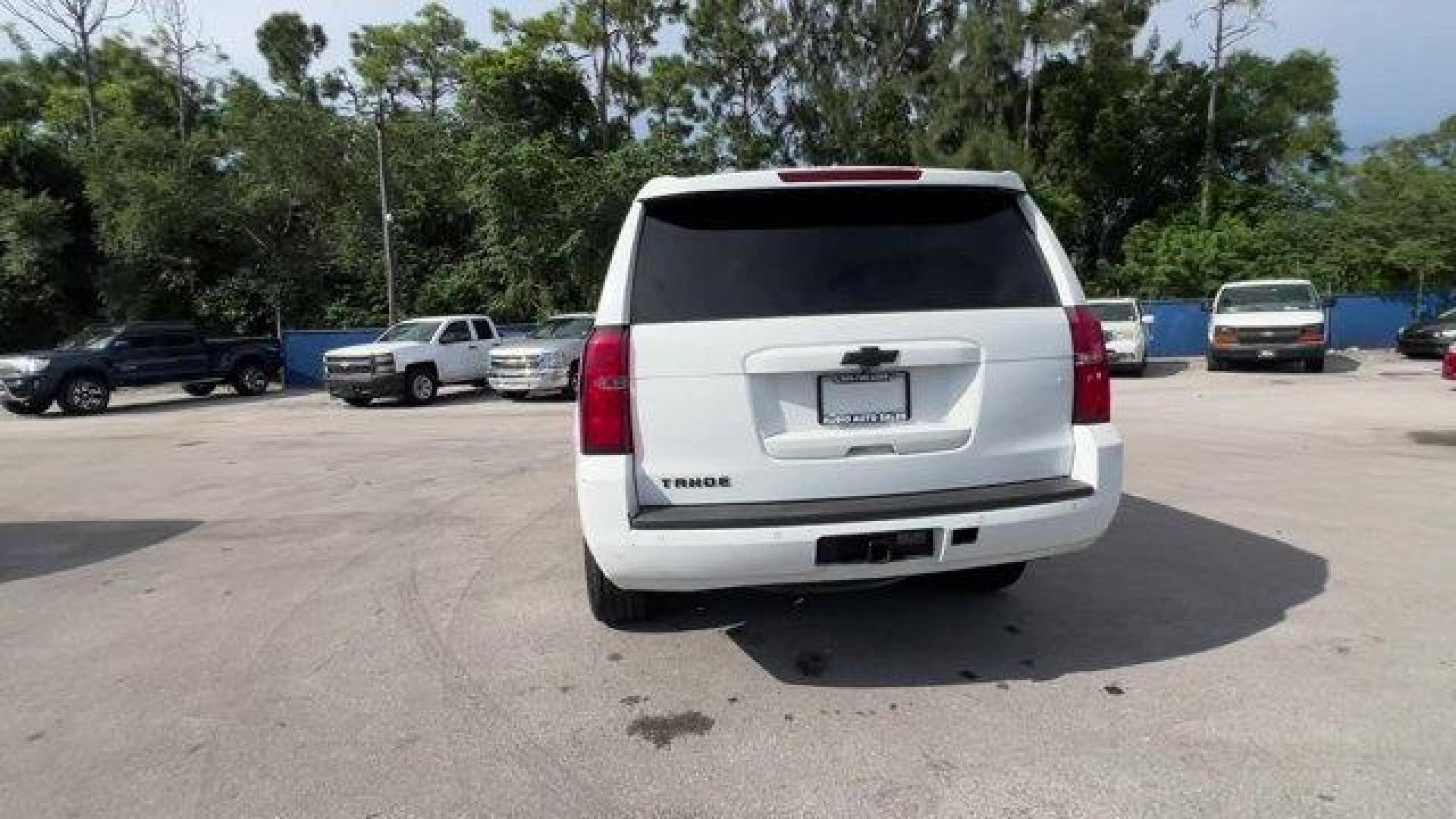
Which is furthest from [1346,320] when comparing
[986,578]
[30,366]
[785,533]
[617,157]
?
[30,366]

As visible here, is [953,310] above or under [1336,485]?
above

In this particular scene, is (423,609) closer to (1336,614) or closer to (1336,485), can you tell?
(1336,614)

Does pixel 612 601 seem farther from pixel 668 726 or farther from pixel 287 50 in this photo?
pixel 287 50

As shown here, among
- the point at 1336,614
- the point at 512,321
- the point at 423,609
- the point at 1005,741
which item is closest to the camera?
the point at 1005,741

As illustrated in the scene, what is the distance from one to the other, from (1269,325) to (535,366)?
1539 centimetres

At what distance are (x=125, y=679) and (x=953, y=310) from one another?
4.13 m

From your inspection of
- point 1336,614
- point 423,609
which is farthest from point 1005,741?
point 423,609

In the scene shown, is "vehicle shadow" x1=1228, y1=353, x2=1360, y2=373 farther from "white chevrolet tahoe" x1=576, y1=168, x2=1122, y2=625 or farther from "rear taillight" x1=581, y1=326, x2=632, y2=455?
"rear taillight" x1=581, y1=326, x2=632, y2=455

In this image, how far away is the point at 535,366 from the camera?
62.4 ft

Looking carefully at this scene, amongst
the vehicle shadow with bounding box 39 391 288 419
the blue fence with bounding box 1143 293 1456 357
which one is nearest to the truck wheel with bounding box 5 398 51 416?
the vehicle shadow with bounding box 39 391 288 419

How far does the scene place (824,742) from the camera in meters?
3.52

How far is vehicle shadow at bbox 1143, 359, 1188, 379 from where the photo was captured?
70.0ft

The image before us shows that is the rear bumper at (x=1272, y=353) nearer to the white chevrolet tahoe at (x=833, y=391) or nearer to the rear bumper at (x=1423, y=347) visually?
the rear bumper at (x=1423, y=347)

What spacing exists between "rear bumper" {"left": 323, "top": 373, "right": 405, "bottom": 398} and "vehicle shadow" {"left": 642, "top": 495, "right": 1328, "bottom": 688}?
50.9 feet
